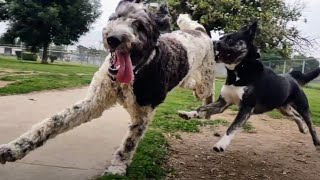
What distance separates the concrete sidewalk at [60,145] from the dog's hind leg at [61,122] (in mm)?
314

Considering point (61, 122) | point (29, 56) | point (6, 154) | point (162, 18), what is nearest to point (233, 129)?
point (162, 18)

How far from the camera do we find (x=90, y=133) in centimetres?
601

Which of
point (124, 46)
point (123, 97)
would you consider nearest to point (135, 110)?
point (123, 97)

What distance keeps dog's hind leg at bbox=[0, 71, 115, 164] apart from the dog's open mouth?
0.38 m

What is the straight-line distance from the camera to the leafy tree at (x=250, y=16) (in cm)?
2220

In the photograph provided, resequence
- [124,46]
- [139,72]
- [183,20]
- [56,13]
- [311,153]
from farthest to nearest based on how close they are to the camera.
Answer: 1. [56,13]
2. [183,20]
3. [311,153]
4. [139,72]
5. [124,46]

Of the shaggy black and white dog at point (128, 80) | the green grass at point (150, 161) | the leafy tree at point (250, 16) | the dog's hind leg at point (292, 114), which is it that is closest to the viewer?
the shaggy black and white dog at point (128, 80)

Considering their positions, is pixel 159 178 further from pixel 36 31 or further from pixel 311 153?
pixel 36 31

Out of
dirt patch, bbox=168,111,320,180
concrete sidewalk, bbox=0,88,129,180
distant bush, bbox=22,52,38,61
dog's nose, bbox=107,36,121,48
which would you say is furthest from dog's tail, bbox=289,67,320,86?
distant bush, bbox=22,52,38,61

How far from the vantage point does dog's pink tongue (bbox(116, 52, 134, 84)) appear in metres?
3.84

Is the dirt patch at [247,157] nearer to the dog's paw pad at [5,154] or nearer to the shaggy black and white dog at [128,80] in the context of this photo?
the shaggy black and white dog at [128,80]

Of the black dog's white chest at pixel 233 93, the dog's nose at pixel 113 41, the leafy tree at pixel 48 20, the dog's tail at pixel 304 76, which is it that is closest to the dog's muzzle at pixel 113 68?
the dog's nose at pixel 113 41

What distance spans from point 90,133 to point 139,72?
197cm

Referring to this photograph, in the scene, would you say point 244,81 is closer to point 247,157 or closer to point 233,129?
point 233,129
